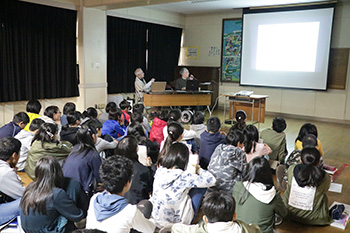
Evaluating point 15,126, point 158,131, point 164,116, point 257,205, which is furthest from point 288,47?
point 257,205

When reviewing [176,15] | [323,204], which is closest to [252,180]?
[323,204]

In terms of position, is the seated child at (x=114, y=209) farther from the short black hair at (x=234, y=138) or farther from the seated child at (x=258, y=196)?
the short black hair at (x=234, y=138)

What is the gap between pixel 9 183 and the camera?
2299 mm

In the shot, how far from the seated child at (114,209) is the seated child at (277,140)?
101 inches

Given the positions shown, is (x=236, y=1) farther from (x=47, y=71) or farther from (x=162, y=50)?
(x=47, y=71)

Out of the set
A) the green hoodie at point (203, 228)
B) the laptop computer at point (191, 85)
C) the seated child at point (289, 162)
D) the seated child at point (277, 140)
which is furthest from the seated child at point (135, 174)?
the laptop computer at point (191, 85)

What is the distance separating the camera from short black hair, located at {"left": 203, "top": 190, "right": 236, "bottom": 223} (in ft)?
5.09

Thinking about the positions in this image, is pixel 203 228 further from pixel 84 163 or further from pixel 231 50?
pixel 231 50

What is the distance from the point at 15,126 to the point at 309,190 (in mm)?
3305

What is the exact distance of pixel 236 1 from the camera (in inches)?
310

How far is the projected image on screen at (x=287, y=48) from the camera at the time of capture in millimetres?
7730

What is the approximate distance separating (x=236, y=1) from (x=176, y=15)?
2.63 metres

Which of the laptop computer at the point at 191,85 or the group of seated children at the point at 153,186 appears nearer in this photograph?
the group of seated children at the point at 153,186

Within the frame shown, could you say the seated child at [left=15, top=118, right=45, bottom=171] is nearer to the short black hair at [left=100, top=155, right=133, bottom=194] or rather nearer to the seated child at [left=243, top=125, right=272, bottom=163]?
the short black hair at [left=100, top=155, right=133, bottom=194]
